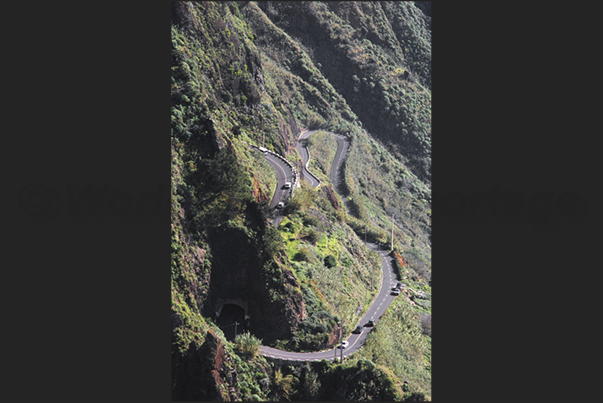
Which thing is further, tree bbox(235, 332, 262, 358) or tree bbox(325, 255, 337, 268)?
tree bbox(325, 255, 337, 268)

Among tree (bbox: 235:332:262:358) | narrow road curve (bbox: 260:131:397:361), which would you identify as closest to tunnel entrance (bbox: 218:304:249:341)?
tree (bbox: 235:332:262:358)

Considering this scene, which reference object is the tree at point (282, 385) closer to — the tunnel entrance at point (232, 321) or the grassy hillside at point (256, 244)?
the grassy hillside at point (256, 244)

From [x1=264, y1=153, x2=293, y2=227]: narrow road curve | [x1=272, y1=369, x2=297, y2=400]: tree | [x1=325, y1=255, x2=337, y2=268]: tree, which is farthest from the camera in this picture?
[x1=264, y1=153, x2=293, y2=227]: narrow road curve

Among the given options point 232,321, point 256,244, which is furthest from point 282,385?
point 256,244

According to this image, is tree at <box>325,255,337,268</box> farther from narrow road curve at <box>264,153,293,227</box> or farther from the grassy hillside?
narrow road curve at <box>264,153,293,227</box>

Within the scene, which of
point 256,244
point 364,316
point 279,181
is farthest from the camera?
point 279,181

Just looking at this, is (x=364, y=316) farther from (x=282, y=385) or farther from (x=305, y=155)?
(x=305, y=155)
